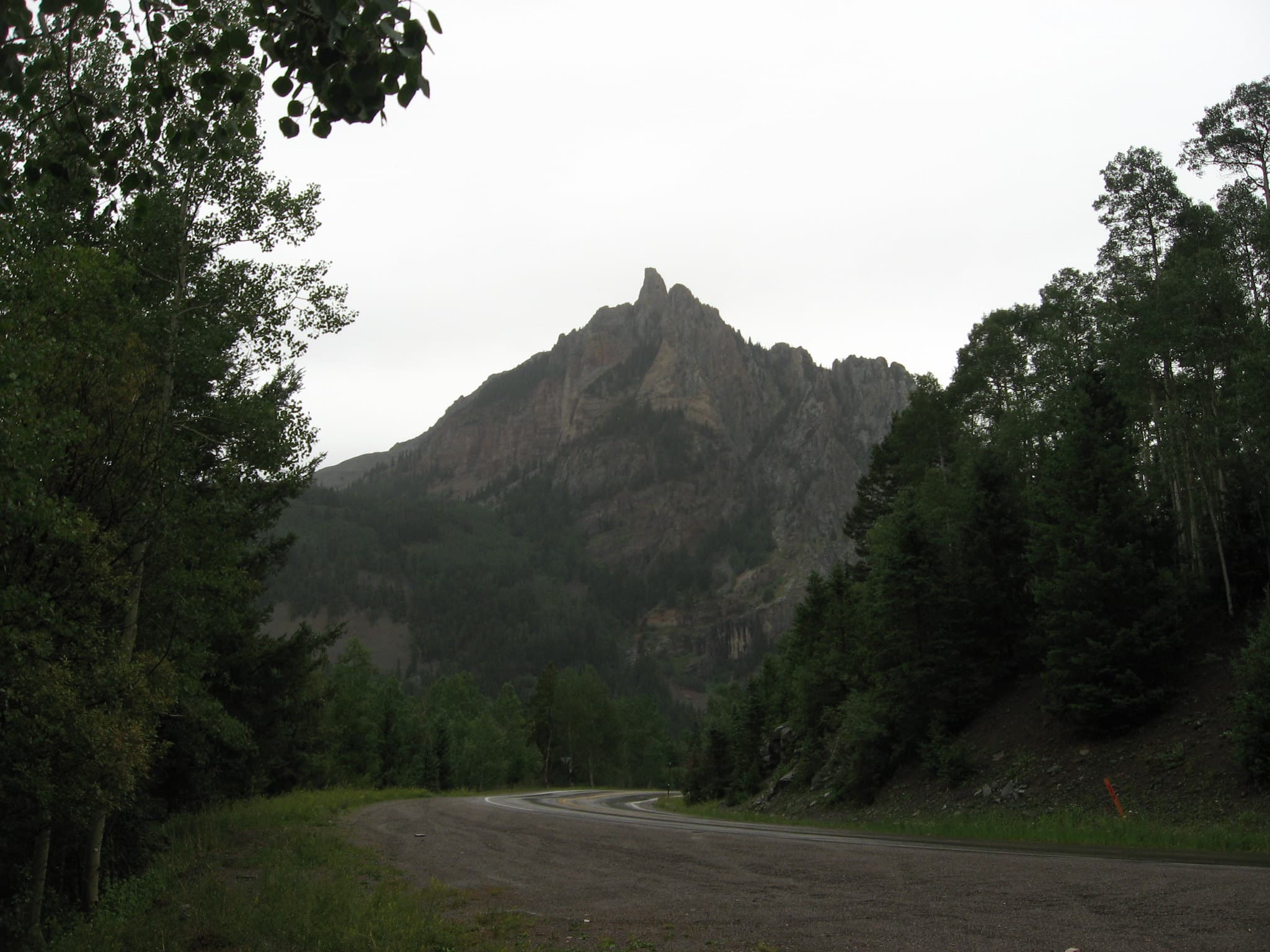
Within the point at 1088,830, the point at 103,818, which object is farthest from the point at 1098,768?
the point at 103,818

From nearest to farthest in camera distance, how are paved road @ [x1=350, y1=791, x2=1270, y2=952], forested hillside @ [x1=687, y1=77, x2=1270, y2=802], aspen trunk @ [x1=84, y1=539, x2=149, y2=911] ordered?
paved road @ [x1=350, y1=791, x2=1270, y2=952]
aspen trunk @ [x1=84, y1=539, x2=149, y2=911]
forested hillside @ [x1=687, y1=77, x2=1270, y2=802]

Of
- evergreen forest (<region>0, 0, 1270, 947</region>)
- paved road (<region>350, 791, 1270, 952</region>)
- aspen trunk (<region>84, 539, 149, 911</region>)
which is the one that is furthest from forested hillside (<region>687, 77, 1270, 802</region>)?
aspen trunk (<region>84, 539, 149, 911</region>)

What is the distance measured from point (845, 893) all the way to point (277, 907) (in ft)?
21.6

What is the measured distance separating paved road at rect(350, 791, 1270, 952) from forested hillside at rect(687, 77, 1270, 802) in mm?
9470

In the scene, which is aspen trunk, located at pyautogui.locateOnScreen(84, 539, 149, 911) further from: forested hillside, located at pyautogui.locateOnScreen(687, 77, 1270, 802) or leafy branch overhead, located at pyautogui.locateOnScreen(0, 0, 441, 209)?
forested hillside, located at pyautogui.locateOnScreen(687, 77, 1270, 802)

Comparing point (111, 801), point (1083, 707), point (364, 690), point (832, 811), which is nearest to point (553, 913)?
point (111, 801)

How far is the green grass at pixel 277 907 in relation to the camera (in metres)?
9.30

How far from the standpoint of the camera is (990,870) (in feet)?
35.9

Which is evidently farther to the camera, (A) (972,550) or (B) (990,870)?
(A) (972,550)

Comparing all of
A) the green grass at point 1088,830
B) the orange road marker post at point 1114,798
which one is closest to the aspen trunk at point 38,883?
the green grass at point 1088,830

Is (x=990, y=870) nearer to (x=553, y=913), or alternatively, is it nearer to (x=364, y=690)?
(x=553, y=913)

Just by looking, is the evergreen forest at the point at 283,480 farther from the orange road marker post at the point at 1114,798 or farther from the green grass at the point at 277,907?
the orange road marker post at the point at 1114,798

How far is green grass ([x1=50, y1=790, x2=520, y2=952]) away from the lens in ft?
30.5

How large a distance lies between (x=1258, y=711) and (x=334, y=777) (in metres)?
48.4
